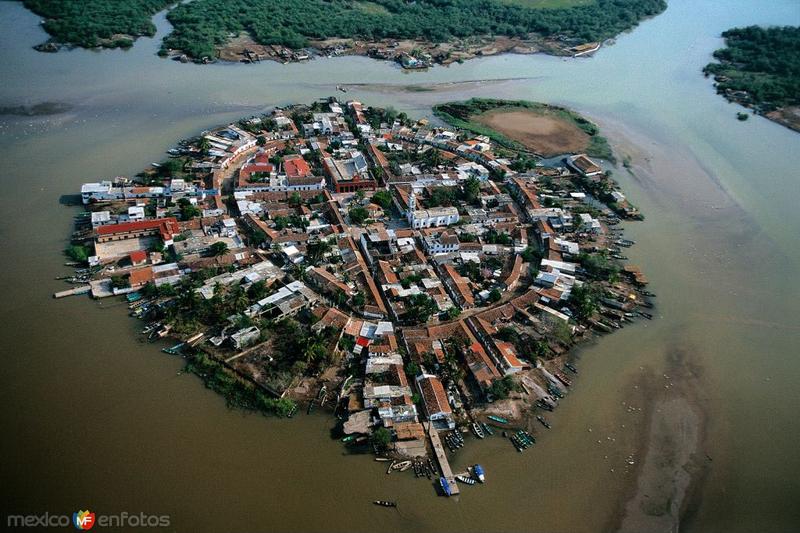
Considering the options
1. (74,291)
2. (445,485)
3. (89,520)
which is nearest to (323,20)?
(74,291)

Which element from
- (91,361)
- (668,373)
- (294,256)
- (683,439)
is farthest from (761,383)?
(91,361)

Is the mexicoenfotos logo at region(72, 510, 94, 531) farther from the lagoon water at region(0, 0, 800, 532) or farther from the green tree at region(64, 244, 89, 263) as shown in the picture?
the green tree at region(64, 244, 89, 263)

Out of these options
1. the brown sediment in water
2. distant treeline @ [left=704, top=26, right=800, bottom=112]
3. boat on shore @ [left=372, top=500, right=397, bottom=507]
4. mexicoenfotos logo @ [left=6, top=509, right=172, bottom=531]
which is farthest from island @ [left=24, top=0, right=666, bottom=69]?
boat on shore @ [left=372, top=500, right=397, bottom=507]

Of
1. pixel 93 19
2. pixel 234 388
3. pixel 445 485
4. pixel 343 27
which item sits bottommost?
pixel 445 485

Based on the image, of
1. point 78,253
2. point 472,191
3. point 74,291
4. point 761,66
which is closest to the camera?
point 74,291

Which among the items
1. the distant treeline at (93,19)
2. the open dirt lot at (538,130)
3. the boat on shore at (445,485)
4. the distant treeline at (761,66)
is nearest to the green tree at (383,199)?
the open dirt lot at (538,130)

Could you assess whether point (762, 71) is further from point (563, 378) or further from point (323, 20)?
point (563, 378)

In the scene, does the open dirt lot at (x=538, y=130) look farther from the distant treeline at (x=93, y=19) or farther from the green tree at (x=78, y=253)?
the distant treeline at (x=93, y=19)

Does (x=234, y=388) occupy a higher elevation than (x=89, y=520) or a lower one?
higher
